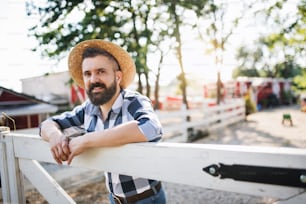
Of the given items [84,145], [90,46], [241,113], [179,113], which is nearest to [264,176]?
[84,145]

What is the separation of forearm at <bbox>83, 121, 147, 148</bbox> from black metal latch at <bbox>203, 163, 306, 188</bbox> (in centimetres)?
37

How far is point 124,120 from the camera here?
4.90 feet

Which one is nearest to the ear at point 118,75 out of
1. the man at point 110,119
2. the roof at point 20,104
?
the man at point 110,119

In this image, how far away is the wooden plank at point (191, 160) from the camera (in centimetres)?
78

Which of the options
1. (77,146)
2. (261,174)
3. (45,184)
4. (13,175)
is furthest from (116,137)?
(13,175)

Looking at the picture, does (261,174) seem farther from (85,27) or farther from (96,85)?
(85,27)

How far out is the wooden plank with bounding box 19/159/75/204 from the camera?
143cm

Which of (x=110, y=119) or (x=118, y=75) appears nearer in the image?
(x=110, y=119)

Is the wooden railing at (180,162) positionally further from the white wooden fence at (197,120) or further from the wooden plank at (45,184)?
the white wooden fence at (197,120)

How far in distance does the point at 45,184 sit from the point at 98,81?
27.4 inches

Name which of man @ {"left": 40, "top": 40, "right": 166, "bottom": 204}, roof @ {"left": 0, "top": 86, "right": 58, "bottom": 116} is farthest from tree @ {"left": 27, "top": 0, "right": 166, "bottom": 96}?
man @ {"left": 40, "top": 40, "right": 166, "bottom": 204}

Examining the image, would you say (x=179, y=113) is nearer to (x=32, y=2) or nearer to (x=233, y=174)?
(x=32, y=2)

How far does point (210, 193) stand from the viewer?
409cm

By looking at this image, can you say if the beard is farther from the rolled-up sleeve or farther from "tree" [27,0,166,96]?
"tree" [27,0,166,96]
